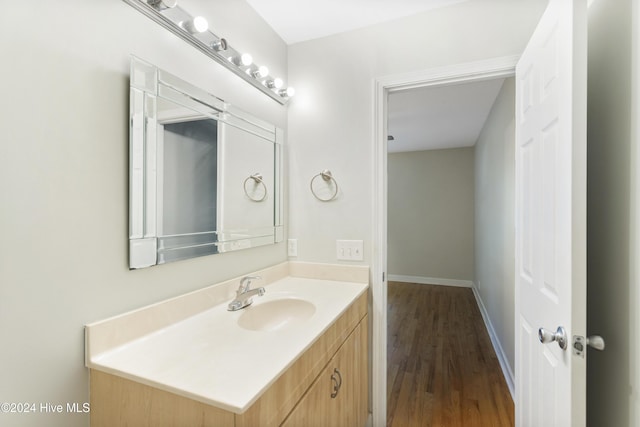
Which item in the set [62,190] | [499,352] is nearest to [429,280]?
[499,352]

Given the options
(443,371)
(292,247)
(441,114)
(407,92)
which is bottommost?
(443,371)

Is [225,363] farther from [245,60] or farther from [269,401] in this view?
[245,60]

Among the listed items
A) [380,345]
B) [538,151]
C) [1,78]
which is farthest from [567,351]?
[1,78]

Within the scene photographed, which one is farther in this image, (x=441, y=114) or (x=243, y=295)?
(x=441, y=114)

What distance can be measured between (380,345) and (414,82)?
149 cm

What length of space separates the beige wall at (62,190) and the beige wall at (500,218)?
7.72 feet

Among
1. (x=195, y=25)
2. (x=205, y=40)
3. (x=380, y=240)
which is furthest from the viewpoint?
(x=380, y=240)

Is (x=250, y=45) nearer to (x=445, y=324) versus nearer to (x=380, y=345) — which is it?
(x=380, y=345)

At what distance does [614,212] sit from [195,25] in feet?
5.21

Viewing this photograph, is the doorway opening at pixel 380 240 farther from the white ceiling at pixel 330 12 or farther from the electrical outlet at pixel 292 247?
the electrical outlet at pixel 292 247

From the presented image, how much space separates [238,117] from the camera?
1.46 m

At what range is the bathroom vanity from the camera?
0.70 meters

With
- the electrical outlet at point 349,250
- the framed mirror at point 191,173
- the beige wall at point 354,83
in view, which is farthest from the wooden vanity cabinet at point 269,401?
the beige wall at point 354,83

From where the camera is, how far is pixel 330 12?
1593mm
